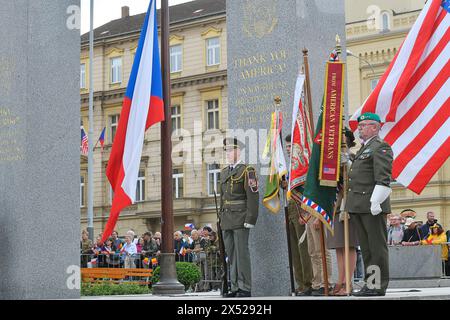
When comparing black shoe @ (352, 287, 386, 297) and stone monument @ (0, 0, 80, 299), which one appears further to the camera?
stone monument @ (0, 0, 80, 299)

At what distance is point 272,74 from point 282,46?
38cm

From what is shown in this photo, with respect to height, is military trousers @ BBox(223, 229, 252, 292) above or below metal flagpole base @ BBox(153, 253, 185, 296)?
above

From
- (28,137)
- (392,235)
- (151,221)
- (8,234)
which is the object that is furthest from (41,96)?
(151,221)

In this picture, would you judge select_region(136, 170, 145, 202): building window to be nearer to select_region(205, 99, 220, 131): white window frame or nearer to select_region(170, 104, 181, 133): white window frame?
select_region(170, 104, 181, 133): white window frame

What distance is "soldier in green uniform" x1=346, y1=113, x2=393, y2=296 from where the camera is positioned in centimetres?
893

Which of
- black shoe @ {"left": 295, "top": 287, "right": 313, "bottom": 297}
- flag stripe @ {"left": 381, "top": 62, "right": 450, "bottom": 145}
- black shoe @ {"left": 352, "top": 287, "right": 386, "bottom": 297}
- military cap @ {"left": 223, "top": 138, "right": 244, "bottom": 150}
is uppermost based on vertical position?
flag stripe @ {"left": 381, "top": 62, "right": 450, "bottom": 145}

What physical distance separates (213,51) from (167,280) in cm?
3329

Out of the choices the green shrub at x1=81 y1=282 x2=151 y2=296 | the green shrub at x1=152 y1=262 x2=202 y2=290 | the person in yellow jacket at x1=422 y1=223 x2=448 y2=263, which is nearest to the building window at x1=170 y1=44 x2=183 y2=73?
the person in yellow jacket at x1=422 y1=223 x2=448 y2=263

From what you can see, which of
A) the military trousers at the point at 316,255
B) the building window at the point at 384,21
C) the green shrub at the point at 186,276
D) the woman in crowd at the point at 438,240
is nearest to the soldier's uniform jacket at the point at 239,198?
the military trousers at the point at 316,255

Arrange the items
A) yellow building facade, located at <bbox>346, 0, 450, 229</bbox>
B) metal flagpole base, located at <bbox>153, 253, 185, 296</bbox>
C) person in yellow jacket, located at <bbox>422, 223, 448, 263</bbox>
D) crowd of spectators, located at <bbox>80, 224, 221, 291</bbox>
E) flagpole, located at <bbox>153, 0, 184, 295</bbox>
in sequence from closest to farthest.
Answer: metal flagpole base, located at <bbox>153, 253, 185, 296</bbox> < flagpole, located at <bbox>153, 0, 184, 295</bbox> < person in yellow jacket, located at <bbox>422, 223, 448, 263</bbox> < crowd of spectators, located at <bbox>80, 224, 221, 291</bbox> < yellow building facade, located at <bbox>346, 0, 450, 229</bbox>

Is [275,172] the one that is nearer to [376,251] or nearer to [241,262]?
[241,262]

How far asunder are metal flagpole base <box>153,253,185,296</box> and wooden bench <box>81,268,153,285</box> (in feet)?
14.1

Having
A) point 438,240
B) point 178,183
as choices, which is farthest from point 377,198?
point 178,183

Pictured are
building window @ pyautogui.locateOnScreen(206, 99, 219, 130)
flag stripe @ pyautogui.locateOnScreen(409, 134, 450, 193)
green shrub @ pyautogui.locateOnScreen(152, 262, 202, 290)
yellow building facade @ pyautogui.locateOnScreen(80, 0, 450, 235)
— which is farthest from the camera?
building window @ pyautogui.locateOnScreen(206, 99, 219, 130)
